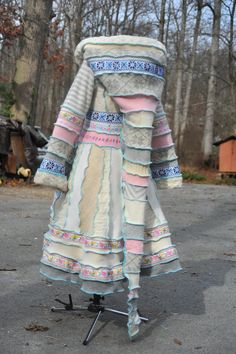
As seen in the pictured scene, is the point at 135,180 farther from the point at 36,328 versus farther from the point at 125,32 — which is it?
the point at 125,32

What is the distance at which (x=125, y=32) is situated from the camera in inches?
1178

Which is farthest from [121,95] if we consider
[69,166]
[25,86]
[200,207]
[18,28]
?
[18,28]

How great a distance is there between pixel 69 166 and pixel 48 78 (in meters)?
41.6

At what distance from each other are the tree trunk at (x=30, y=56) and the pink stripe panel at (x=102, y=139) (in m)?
11.7

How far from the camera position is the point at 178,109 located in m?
33.6

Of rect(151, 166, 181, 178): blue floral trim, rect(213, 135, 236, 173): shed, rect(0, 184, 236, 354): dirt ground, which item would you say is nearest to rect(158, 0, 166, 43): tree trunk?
rect(213, 135, 236, 173): shed

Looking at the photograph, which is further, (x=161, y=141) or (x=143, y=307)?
(x=143, y=307)

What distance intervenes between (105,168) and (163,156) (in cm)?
54

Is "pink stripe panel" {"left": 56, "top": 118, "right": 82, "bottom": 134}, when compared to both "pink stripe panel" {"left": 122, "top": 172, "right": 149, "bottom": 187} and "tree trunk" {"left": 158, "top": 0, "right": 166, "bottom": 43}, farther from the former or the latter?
"tree trunk" {"left": 158, "top": 0, "right": 166, "bottom": 43}

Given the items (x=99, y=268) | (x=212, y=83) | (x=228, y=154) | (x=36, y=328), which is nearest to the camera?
(x=99, y=268)

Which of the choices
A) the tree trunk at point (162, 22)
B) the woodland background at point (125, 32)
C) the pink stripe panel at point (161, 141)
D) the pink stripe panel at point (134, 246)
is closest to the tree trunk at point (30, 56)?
the woodland background at point (125, 32)

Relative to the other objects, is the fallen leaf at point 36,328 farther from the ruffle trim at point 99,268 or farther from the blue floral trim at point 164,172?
the blue floral trim at point 164,172

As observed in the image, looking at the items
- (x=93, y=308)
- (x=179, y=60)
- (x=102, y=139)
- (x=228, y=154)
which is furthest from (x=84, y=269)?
(x=179, y=60)

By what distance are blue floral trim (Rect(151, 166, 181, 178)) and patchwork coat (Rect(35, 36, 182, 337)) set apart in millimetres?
369
